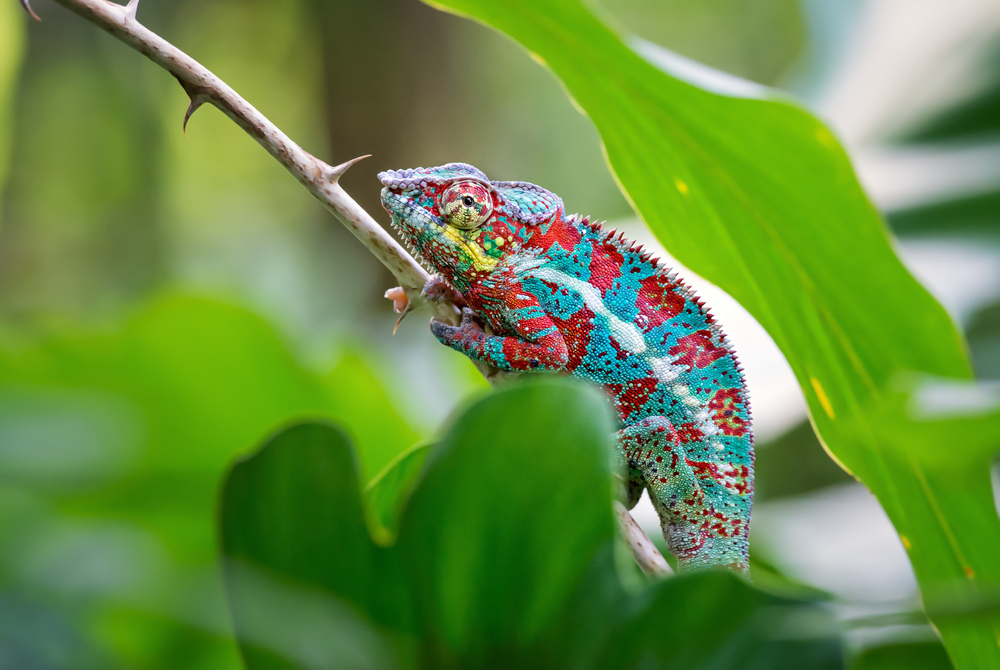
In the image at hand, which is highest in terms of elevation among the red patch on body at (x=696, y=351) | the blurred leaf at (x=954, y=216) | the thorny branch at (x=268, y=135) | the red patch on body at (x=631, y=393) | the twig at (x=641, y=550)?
the blurred leaf at (x=954, y=216)

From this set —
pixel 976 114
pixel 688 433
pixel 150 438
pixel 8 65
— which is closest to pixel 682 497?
pixel 688 433

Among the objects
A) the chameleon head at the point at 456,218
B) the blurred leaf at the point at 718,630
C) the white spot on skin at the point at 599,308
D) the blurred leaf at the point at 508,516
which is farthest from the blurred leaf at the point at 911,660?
the chameleon head at the point at 456,218

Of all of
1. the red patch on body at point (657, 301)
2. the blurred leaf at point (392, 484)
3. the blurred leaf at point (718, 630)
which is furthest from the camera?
the red patch on body at point (657, 301)

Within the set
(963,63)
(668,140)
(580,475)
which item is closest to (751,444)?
(668,140)

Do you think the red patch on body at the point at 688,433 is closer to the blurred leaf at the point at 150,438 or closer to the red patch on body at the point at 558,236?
the red patch on body at the point at 558,236

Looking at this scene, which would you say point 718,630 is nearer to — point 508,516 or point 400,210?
A: point 508,516

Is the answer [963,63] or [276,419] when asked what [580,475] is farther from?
[963,63]

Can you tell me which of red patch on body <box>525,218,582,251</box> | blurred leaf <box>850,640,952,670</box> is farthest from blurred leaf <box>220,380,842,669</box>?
red patch on body <box>525,218,582,251</box>

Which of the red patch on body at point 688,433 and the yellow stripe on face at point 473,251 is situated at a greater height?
the yellow stripe on face at point 473,251
